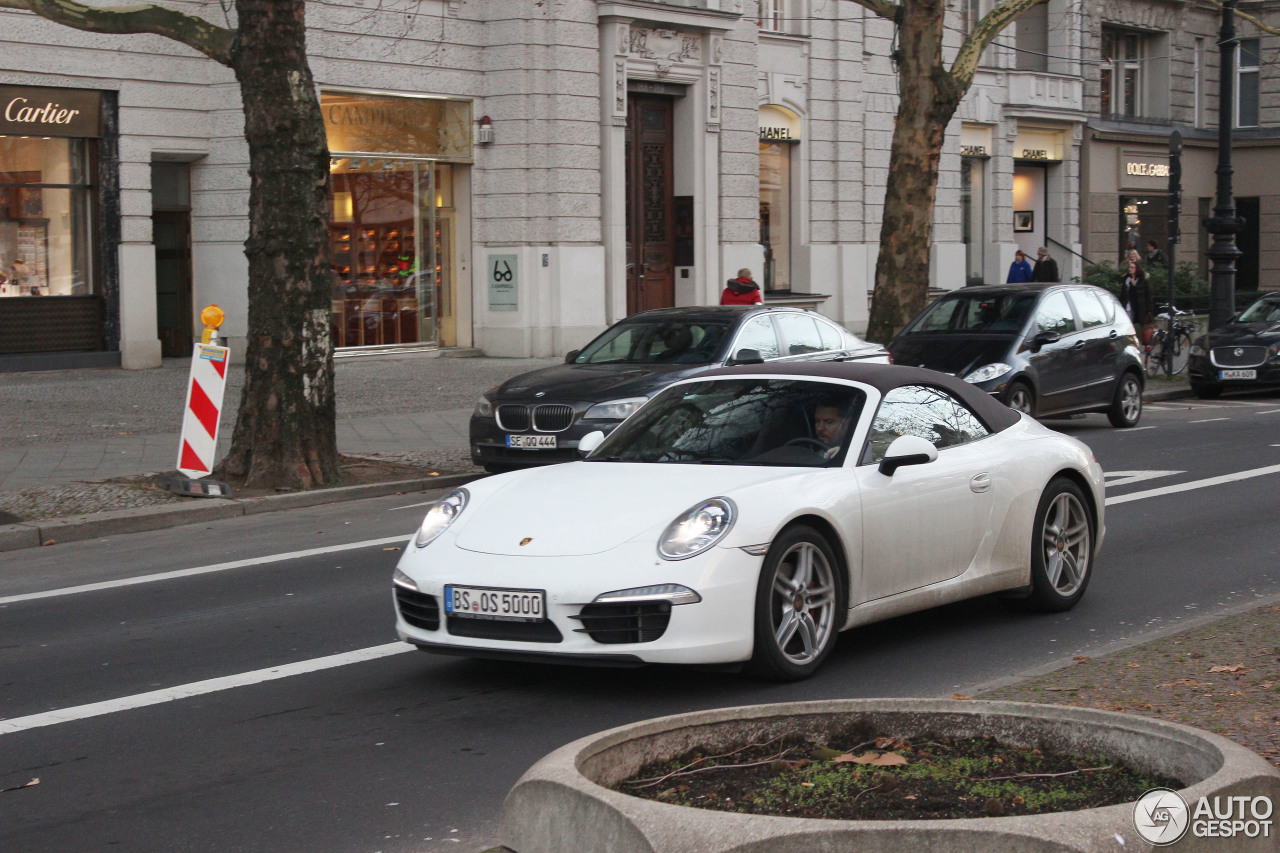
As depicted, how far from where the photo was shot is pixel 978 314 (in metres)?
18.5

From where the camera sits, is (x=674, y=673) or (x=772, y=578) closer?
(x=772, y=578)

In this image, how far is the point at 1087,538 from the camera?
8539 mm

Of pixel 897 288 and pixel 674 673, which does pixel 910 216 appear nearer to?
pixel 897 288

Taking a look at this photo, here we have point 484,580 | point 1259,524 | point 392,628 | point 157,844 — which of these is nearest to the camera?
point 157,844

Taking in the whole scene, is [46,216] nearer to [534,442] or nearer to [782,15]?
[534,442]

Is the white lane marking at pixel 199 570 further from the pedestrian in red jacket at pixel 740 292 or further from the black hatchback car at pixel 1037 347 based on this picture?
the pedestrian in red jacket at pixel 740 292

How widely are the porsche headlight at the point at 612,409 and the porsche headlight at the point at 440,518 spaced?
19.7 ft

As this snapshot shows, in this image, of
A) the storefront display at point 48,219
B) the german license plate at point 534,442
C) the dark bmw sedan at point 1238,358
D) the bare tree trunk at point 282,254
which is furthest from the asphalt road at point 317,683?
the storefront display at point 48,219

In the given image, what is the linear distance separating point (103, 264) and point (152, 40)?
11.1ft

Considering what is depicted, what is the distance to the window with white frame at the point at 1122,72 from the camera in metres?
44.6

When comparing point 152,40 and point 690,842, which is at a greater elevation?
point 152,40

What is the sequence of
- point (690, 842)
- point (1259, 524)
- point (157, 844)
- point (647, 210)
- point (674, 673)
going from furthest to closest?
point (647, 210), point (1259, 524), point (674, 673), point (157, 844), point (690, 842)

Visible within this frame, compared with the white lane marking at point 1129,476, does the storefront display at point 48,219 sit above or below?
above

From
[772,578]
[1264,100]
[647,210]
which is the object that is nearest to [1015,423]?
[772,578]
